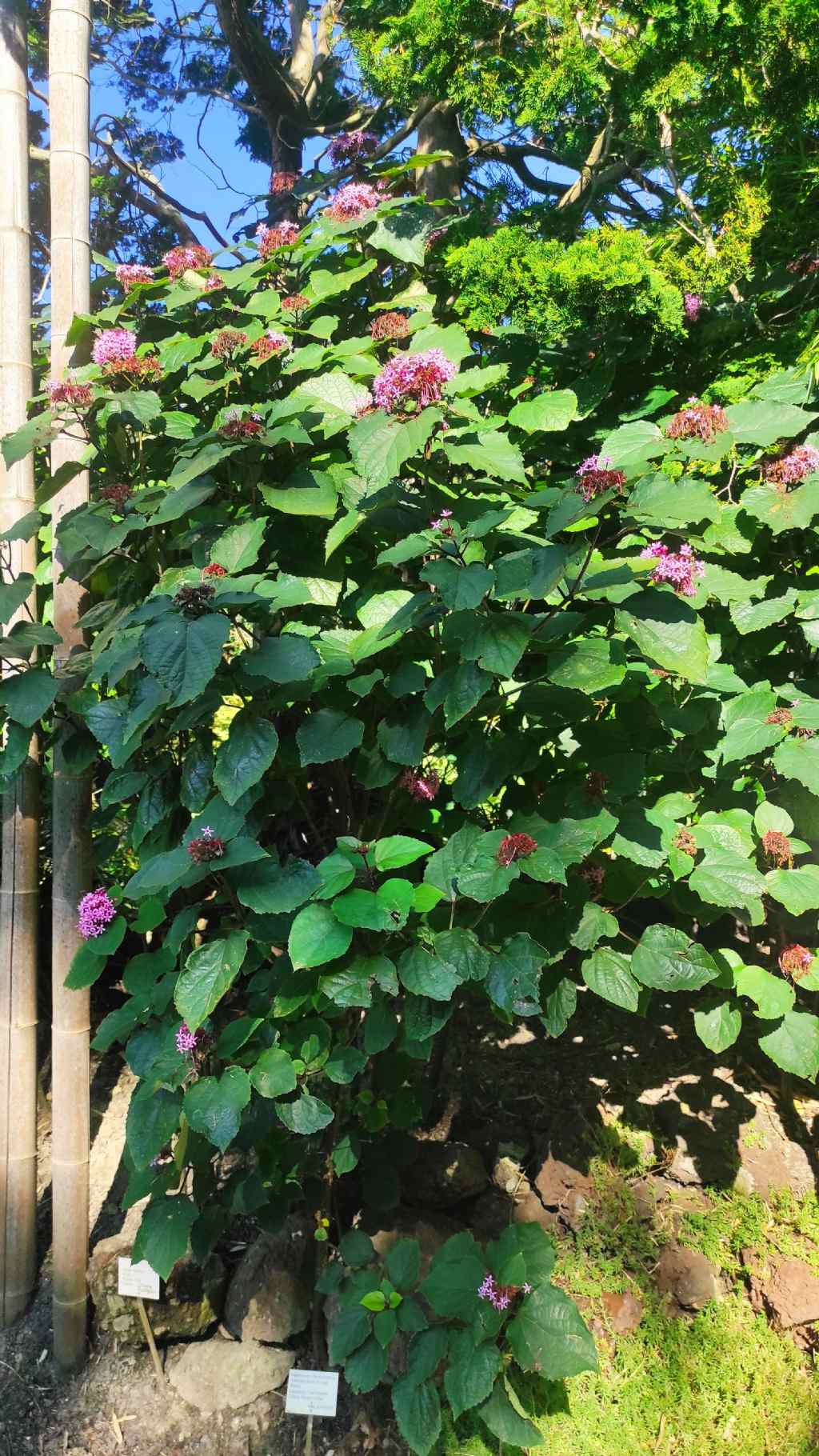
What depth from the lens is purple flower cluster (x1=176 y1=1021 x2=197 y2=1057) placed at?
4.10 feet

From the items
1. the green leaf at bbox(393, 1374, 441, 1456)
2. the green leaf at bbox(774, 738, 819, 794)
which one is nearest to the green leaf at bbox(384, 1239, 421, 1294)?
the green leaf at bbox(393, 1374, 441, 1456)

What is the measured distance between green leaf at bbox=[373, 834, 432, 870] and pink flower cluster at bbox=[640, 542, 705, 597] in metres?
0.45

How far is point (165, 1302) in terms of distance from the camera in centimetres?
173

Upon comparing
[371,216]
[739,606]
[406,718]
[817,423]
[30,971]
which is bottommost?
[30,971]

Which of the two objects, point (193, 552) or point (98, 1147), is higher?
Result: point (193, 552)

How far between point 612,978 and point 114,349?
48.8 inches

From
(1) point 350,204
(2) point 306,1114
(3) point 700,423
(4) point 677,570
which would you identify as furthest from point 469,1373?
(1) point 350,204

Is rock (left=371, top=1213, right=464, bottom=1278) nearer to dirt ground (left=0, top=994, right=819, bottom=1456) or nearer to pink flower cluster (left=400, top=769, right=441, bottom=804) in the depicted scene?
dirt ground (left=0, top=994, right=819, bottom=1456)

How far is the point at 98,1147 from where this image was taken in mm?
2148

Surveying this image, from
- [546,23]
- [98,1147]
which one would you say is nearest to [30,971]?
[98,1147]

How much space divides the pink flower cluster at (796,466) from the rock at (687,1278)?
4.62 ft

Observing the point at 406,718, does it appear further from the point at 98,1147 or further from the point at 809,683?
the point at 98,1147

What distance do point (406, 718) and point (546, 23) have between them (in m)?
1.44

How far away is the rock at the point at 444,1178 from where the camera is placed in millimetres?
1802
